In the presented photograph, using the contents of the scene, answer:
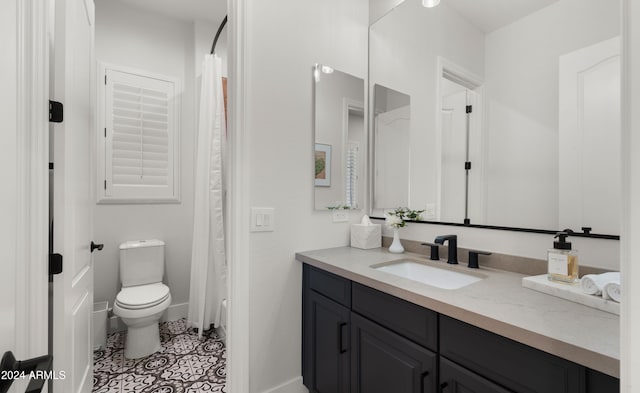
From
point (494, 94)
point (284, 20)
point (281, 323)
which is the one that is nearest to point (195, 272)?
point (281, 323)

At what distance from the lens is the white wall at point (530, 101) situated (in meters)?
1.19

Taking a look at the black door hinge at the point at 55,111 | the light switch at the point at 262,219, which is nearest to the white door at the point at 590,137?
the light switch at the point at 262,219

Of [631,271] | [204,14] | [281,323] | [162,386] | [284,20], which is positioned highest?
[204,14]

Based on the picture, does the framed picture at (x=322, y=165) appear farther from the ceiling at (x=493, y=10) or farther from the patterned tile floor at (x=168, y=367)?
the patterned tile floor at (x=168, y=367)

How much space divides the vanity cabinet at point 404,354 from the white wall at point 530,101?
67 cm

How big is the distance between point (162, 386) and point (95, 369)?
57 cm

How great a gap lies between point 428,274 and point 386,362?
52 centimetres

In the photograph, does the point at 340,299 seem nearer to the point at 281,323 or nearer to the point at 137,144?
the point at 281,323

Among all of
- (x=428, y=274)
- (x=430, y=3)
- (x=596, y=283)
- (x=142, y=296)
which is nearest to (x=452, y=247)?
(x=428, y=274)

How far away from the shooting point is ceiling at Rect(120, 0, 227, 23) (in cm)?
258

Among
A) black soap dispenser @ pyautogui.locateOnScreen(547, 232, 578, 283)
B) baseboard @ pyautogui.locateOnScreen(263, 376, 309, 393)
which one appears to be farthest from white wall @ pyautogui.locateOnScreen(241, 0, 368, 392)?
black soap dispenser @ pyautogui.locateOnScreen(547, 232, 578, 283)

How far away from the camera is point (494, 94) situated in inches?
56.3

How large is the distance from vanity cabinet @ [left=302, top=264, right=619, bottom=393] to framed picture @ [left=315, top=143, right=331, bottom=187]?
522 mm

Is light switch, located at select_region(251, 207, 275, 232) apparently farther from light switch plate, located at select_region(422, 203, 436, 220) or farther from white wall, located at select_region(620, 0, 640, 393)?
white wall, located at select_region(620, 0, 640, 393)
